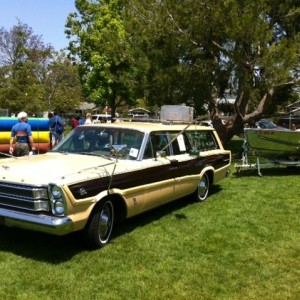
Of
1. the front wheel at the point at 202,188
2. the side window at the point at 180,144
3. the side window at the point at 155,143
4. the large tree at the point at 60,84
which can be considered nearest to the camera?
the side window at the point at 155,143

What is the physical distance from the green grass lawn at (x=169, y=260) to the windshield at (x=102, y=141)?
3.79 feet

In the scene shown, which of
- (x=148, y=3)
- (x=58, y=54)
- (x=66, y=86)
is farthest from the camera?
(x=66, y=86)

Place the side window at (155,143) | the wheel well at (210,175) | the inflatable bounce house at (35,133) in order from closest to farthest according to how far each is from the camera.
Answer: the side window at (155,143)
the wheel well at (210,175)
the inflatable bounce house at (35,133)

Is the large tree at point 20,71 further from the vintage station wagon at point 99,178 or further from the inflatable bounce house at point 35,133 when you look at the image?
the vintage station wagon at point 99,178

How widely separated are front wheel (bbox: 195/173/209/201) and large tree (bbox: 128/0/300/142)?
594cm

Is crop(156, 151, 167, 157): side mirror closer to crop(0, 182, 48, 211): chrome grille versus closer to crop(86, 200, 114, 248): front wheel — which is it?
crop(86, 200, 114, 248): front wheel

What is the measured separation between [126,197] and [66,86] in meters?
51.9

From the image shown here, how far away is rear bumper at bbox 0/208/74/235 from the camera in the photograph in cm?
503

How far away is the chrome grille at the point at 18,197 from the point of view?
5199 millimetres

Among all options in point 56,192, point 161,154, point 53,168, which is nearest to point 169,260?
point 56,192

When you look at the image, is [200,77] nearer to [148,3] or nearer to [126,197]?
[148,3]


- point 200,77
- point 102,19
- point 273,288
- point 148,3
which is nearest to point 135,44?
point 148,3

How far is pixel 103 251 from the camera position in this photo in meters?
5.65

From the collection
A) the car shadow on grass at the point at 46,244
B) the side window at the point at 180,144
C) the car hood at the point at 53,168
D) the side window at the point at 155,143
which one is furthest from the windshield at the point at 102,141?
the car shadow on grass at the point at 46,244
